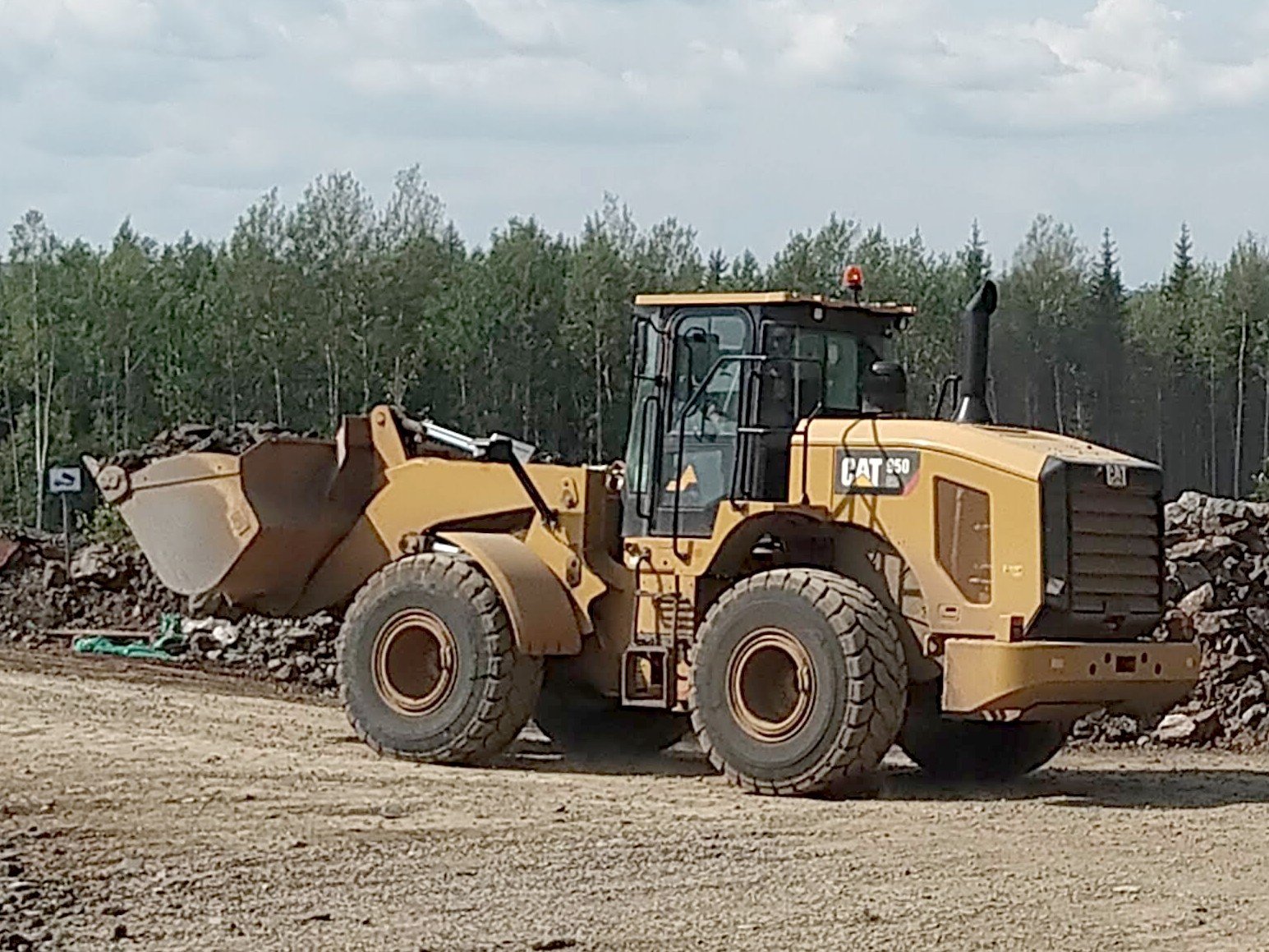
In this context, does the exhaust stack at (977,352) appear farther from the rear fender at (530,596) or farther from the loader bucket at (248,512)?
the loader bucket at (248,512)

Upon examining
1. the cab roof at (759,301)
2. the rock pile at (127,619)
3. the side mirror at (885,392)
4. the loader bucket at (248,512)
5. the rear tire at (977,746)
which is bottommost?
the rear tire at (977,746)

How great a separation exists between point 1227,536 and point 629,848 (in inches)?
423

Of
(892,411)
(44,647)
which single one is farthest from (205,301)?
(892,411)

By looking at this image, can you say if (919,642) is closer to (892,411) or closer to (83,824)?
(892,411)

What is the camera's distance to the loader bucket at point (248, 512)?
15.1 metres

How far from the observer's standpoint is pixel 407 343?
5750cm

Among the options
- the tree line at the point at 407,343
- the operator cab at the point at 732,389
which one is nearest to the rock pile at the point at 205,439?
the operator cab at the point at 732,389

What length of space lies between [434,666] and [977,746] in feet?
11.2

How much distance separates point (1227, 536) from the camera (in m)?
20.1

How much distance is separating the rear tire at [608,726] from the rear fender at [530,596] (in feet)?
3.95

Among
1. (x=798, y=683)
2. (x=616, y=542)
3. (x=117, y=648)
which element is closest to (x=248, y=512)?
(x=616, y=542)

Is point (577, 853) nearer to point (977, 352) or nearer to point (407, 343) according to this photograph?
point (977, 352)

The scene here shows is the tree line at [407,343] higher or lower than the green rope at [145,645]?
higher

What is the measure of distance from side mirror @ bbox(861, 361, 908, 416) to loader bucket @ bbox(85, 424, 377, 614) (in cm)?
349
